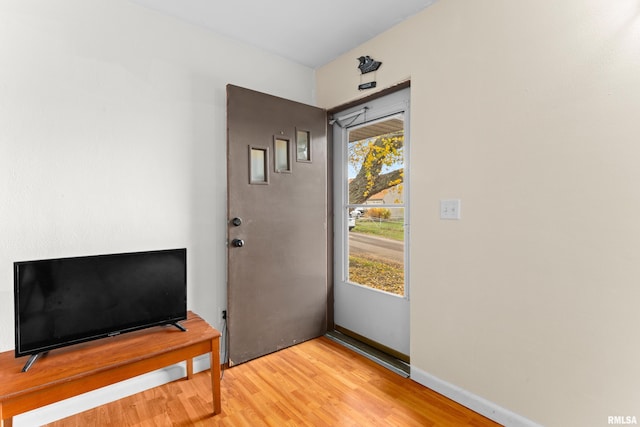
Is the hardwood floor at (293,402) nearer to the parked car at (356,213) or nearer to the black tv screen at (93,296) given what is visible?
the black tv screen at (93,296)

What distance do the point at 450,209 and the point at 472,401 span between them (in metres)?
1.14

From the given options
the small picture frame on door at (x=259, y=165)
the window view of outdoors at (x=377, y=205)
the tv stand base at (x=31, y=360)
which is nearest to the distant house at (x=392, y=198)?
the window view of outdoors at (x=377, y=205)

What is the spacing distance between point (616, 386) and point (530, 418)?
0.44 metres

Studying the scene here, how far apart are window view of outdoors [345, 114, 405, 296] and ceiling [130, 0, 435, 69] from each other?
65 cm

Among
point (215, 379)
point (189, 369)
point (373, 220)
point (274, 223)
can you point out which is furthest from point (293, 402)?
point (373, 220)

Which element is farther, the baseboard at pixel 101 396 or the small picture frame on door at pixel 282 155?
the small picture frame on door at pixel 282 155

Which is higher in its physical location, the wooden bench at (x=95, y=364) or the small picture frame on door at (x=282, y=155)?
the small picture frame on door at (x=282, y=155)

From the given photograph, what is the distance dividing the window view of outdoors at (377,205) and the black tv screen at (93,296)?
147 centimetres

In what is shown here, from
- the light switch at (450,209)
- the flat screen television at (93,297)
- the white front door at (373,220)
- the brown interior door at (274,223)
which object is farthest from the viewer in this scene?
the white front door at (373,220)

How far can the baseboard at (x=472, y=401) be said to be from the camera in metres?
1.65

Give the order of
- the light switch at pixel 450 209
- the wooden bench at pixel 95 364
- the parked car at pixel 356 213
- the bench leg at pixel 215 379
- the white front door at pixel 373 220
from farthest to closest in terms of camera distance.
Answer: the parked car at pixel 356 213
the white front door at pixel 373 220
the light switch at pixel 450 209
the bench leg at pixel 215 379
the wooden bench at pixel 95 364

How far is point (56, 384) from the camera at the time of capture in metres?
1.35

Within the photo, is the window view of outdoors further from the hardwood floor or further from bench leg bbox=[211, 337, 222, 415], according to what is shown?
bench leg bbox=[211, 337, 222, 415]

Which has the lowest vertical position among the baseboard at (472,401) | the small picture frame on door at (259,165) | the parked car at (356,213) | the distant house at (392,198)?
the baseboard at (472,401)
